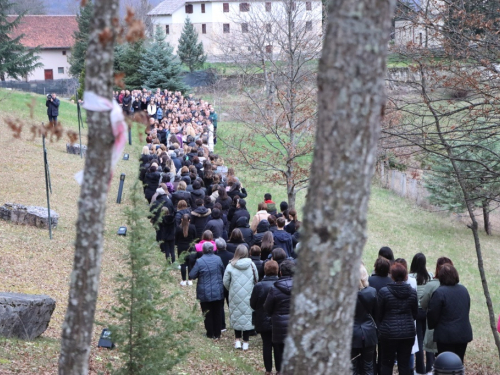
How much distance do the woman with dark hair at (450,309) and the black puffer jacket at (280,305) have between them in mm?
1823

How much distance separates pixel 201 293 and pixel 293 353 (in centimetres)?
615

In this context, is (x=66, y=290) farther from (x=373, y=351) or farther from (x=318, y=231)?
(x=318, y=231)

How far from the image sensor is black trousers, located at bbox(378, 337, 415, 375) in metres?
8.23

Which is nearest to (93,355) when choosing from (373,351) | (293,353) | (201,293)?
(201,293)

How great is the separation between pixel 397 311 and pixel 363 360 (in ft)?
2.61

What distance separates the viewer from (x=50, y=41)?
269 ft

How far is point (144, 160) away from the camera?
19.5 meters

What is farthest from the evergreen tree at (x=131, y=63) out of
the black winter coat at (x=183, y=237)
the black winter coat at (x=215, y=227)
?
the black winter coat at (x=215, y=227)

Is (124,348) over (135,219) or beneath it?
beneath

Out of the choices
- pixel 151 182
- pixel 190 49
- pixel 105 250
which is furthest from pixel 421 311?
pixel 190 49

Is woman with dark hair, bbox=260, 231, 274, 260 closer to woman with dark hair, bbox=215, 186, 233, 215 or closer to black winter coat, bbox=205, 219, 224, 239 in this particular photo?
black winter coat, bbox=205, 219, 224, 239

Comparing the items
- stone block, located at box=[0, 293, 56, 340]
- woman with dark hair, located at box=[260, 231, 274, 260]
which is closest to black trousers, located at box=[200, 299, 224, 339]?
woman with dark hair, located at box=[260, 231, 274, 260]

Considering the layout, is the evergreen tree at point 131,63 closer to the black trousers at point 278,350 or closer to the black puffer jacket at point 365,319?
the black trousers at point 278,350

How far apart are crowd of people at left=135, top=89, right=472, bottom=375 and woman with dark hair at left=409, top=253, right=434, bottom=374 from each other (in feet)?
0.05
